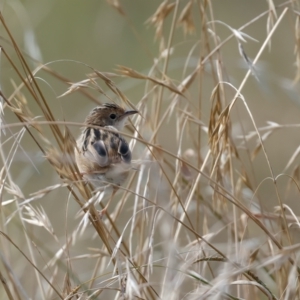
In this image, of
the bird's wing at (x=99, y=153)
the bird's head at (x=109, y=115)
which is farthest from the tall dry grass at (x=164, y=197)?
the bird's head at (x=109, y=115)

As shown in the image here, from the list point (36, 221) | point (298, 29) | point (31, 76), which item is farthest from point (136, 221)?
point (298, 29)

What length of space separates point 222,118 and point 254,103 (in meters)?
7.07

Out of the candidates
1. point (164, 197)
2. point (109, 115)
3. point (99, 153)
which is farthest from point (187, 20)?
point (164, 197)

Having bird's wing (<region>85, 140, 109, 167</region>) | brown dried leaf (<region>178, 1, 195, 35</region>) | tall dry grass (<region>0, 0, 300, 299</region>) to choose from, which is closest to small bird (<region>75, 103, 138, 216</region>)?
bird's wing (<region>85, 140, 109, 167</region>)

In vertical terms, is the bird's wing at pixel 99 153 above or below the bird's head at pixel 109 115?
above

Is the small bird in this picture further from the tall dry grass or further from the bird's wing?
the tall dry grass

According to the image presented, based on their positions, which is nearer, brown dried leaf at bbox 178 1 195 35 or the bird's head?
brown dried leaf at bbox 178 1 195 35

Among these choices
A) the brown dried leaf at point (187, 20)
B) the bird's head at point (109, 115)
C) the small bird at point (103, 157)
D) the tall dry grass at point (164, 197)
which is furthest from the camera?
the bird's head at point (109, 115)

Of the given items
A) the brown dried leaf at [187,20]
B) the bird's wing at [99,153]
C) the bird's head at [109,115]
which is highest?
the brown dried leaf at [187,20]

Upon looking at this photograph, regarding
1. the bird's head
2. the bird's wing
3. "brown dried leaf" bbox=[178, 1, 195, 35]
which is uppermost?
"brown dried leaf" bbox=[178, 1, 195, 35]

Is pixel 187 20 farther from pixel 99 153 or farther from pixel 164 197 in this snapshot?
pixel 164 197

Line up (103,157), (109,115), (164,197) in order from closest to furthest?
(164,197)
(103,157)
(109,115)

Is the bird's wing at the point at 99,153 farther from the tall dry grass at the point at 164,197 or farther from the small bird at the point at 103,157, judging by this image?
the tall dry grass at the point at 164,197

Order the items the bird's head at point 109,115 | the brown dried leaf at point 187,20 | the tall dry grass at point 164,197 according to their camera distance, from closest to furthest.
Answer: the tall dry grass at point 164,197 → the brown dried leaf at point 187,20 → the bird's head at point 109,115
